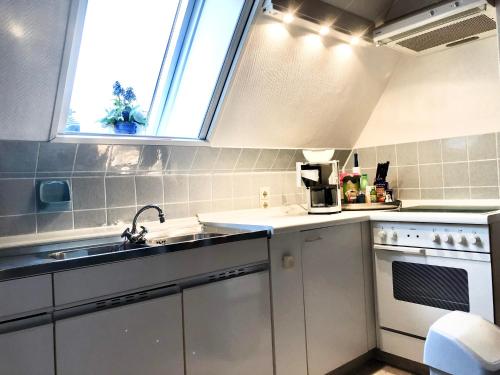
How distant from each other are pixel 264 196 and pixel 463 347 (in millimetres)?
1675

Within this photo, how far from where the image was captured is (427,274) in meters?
2.11

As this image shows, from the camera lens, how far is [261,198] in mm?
2650

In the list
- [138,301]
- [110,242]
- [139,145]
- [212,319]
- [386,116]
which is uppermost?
[386,116]

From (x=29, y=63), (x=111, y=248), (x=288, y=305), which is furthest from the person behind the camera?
(x=288, y=305)

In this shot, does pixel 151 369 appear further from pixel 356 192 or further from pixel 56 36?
pixel 356 192

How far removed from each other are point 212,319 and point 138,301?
0.34 meters

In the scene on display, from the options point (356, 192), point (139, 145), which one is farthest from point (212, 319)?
point (356, 192)

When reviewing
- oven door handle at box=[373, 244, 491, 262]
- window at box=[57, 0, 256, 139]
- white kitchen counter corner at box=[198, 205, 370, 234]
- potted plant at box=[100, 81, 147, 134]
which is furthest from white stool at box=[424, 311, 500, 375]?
potted plant at box=[100, 81, 147, 134]

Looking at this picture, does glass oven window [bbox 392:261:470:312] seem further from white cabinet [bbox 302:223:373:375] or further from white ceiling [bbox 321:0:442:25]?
white ceiling [bbox 321:0:442:25]

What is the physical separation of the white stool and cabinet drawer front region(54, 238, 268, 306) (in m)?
0.83

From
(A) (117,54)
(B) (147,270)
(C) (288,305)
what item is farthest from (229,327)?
(A) (117,54)

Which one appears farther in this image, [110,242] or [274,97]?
[274,97]

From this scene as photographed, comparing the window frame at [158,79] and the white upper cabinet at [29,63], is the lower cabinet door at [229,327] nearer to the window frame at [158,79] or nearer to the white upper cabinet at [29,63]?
the window frame at [158,79]

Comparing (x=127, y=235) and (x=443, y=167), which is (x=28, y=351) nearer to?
(x=127, y=235)
